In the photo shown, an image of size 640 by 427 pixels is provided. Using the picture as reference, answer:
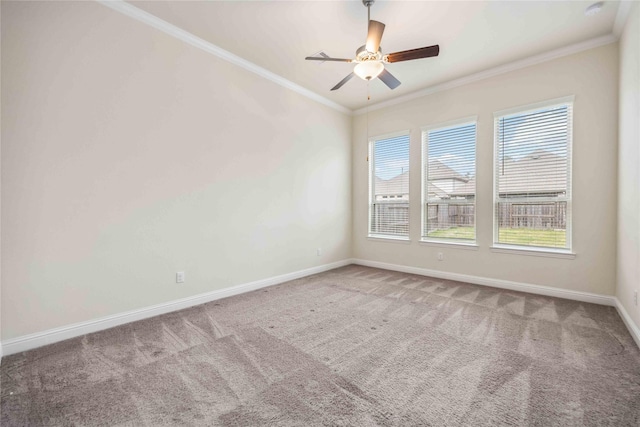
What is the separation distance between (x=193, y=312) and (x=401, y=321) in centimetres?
228

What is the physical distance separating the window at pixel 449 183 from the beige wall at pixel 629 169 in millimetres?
1543

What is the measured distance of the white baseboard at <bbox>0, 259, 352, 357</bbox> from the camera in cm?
222

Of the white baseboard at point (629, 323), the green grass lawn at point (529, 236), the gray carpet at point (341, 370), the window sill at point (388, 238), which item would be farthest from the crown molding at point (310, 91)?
the gray carpet at point (341, 370)

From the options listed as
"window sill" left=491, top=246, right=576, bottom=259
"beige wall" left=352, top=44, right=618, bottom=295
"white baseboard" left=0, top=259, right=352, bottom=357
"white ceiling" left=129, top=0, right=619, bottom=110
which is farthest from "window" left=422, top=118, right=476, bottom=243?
"white baseboard" left=0, top=259, right=352, bottom=357

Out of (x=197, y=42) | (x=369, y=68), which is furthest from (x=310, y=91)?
(x=369, y=68)

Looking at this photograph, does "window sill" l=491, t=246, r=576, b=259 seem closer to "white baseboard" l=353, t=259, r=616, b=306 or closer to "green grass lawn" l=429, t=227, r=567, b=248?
"green grass lawn" l=429, t=227, r=567, b=248

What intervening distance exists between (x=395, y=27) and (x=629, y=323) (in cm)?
373

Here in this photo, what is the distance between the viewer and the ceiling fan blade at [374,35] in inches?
91.0

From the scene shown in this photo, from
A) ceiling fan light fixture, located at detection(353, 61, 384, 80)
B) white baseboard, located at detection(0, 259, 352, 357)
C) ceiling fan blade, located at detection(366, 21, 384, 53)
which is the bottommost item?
white baseboard, located at detection(0, 259, 352, 357)

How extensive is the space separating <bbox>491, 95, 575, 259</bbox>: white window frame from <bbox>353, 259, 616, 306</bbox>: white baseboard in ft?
1.45

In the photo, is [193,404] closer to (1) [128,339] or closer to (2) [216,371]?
(2) [216,371]

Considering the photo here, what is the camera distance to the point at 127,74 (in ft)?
8.96

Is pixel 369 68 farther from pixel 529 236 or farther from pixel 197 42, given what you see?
pixel 529 236

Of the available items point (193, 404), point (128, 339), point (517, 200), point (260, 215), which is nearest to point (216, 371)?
point (193, 404)
